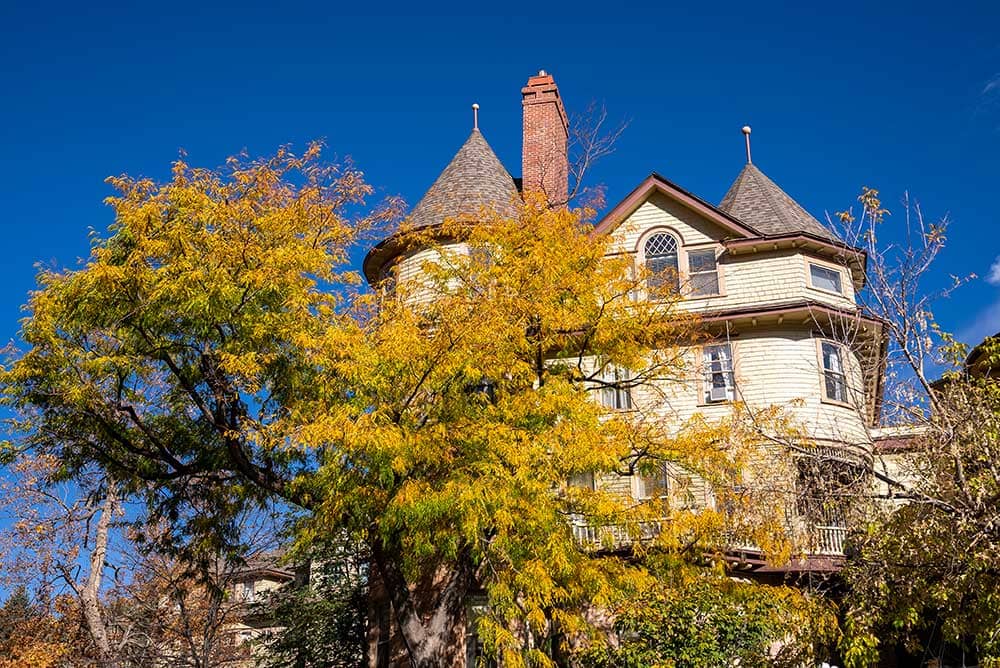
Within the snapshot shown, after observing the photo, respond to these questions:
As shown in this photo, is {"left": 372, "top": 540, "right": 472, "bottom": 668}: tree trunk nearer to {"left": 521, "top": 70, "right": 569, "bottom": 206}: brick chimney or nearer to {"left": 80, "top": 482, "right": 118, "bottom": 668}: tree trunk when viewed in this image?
{"left": 80, "top": 482, "right": 118, "bottom": 668}: tree trunk

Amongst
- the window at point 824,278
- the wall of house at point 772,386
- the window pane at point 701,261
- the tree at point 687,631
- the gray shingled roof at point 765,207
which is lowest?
the tree at point 687,631

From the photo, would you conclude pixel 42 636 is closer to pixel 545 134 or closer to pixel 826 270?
pixel 545 134

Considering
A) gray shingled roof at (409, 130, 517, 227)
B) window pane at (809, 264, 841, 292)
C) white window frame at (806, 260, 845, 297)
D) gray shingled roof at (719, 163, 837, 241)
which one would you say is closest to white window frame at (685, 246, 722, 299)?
gray shingled roof at (719, 163, 837, 241)

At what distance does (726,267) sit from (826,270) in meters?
2.84

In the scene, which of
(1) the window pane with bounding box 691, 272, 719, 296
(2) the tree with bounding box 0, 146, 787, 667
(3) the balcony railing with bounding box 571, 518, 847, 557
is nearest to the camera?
(2) the tree with bounding box 0, 146, 787, 667

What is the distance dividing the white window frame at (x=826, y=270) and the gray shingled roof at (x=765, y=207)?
819 mm

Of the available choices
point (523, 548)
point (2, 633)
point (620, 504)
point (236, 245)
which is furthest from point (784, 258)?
point (2, 633)

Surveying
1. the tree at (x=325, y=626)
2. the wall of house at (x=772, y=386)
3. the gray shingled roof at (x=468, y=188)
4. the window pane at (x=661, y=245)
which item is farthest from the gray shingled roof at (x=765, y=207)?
the tree at (x=325, y=626)

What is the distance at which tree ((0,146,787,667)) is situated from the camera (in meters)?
15.0

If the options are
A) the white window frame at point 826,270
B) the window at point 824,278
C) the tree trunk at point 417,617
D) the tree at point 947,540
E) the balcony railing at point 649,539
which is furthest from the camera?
the window at point 824,278

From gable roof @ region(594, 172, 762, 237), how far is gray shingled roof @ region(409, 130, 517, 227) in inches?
116

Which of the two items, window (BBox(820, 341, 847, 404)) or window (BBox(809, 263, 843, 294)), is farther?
window (BBox(809, 263, 843, 294))

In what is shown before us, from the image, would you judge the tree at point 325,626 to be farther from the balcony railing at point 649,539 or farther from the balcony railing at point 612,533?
the balcony railing at point 612,533

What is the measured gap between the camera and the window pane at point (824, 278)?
25812 millimetres
